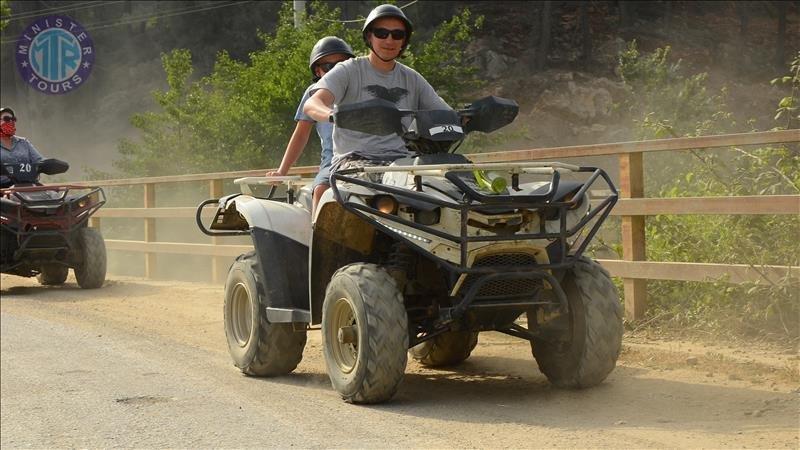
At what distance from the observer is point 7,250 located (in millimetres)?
13023

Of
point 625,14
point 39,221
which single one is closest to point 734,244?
point 39,221

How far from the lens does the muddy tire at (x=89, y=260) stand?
1347 centimetres

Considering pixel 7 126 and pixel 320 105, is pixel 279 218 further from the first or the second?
pixel 7 126

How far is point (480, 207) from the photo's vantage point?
5750 millimetres

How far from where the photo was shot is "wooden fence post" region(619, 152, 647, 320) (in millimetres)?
8430

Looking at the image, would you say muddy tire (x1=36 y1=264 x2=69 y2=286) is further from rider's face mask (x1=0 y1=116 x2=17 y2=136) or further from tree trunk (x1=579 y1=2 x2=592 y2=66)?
tree trunk (x1=579 y1=2 x2=592 y2=66)

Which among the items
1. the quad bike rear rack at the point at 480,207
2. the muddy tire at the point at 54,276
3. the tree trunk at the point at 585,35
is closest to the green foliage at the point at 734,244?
the quad bike rear rack at the point at 480,207

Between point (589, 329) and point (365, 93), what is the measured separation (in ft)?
5.78

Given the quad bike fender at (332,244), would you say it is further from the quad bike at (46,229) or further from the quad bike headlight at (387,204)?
the quad bike at (46,229)

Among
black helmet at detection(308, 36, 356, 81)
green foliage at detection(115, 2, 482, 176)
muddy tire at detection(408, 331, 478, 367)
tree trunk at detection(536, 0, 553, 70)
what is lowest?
muddy tire at detection(408, 331, 478, 367)

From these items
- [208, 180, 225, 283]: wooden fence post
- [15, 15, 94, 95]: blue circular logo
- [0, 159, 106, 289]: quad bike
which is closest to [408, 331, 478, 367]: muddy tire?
[208, 180, 225, 283]: wooden fence post

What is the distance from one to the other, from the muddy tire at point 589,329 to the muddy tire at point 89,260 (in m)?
8.25

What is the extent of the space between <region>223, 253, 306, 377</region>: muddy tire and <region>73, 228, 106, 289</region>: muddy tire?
635 centimetres

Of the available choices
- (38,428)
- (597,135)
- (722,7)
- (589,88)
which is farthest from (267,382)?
(722,7)
